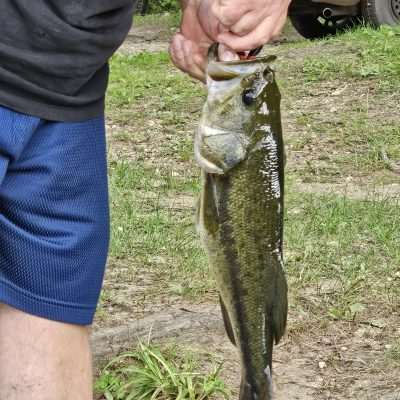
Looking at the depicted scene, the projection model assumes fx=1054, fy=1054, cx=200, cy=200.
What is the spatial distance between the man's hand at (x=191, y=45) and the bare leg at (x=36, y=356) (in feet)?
2.23

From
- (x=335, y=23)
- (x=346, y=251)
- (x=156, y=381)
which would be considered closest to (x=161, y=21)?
(x=335, y=23)

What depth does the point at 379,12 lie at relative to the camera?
1223 cm

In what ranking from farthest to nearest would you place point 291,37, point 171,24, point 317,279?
point 171,24 → point 291,37 → point 317,279

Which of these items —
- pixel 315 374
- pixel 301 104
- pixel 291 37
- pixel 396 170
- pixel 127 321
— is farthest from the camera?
pixel 291 37

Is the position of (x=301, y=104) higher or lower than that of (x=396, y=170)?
lower

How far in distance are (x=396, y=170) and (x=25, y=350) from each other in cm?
457

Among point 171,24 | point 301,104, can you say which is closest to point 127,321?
point 301,104

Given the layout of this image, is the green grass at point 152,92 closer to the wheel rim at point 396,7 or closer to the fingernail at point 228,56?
the wheel rim at point 396,7

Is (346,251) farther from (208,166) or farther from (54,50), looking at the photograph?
(54,50)

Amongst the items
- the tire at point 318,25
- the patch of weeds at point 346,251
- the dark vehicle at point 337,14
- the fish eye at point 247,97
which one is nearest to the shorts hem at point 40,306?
the fish eye at point 247,97

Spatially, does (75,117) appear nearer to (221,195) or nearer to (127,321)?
(221,195)

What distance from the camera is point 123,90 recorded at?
9234 millimetres

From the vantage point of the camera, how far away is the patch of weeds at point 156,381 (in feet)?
11.8

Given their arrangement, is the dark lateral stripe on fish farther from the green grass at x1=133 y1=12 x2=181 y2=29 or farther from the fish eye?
the green grass at x1=133 y1=12 x2=181 y2=29
